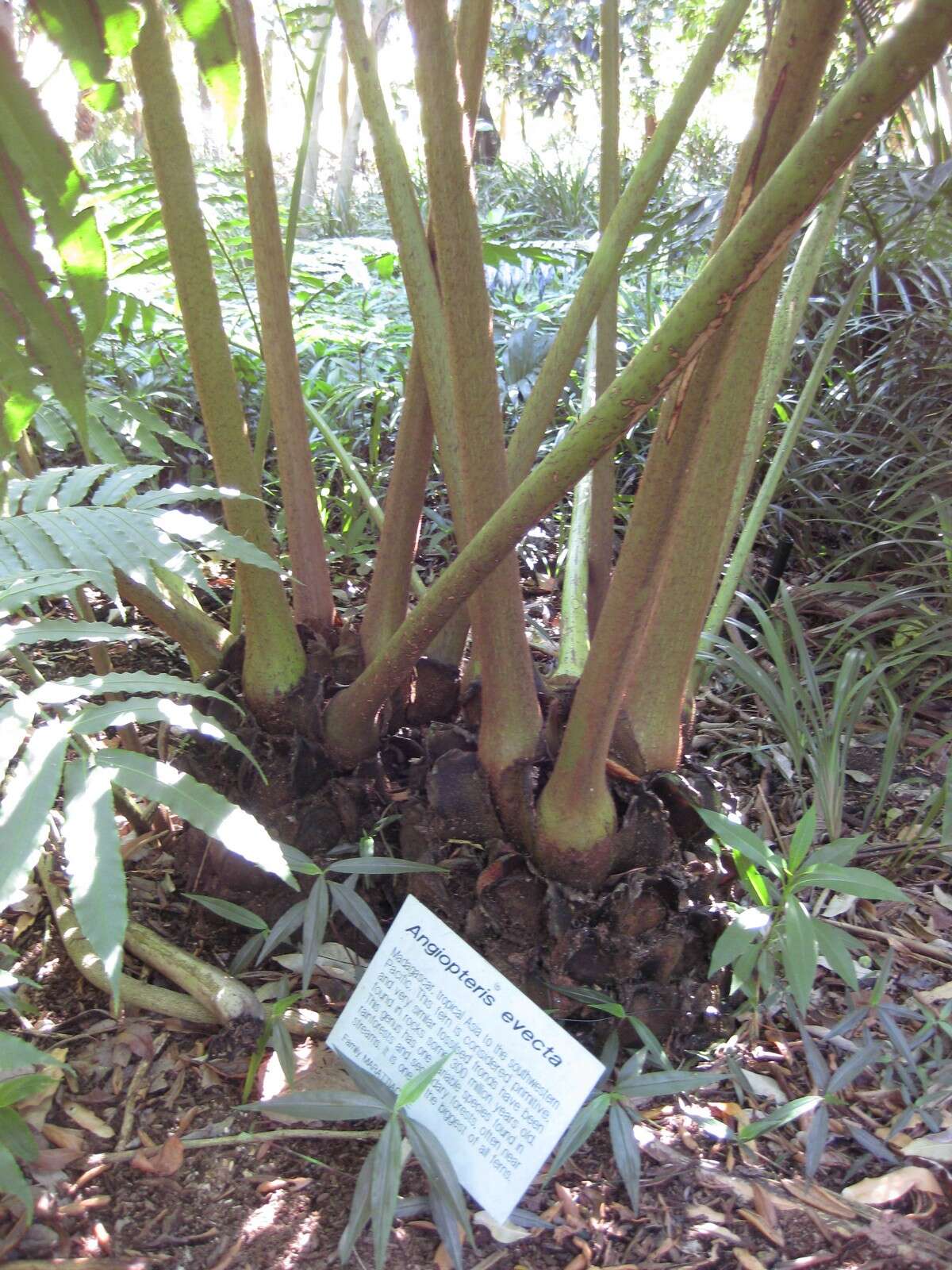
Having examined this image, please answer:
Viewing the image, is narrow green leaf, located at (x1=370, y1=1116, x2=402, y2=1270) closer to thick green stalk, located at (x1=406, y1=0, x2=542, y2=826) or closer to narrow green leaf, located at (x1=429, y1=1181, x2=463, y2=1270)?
narrow green leaf, located at (x1=429, y1=1181, x2=463, y2=1270)

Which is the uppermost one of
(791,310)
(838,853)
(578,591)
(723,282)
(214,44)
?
(214,44)

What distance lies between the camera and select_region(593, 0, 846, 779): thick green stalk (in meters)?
0.82

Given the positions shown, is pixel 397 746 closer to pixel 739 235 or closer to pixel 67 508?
pixel 67 508

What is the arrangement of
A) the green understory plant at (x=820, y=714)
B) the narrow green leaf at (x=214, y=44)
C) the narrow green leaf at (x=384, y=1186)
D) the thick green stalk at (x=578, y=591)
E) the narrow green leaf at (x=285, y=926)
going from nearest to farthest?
the narrow green leaf at (x=384, y=1186) → the narrow green leaf at (x=214, y=44) → the narrow green leaf at (x=285, y=926) → the thick green stalk at (x=578, y=591) → the green understory plant at (x=820, y=714)

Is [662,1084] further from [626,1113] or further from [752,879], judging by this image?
[752,879]

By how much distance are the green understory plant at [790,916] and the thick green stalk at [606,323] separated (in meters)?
0.43

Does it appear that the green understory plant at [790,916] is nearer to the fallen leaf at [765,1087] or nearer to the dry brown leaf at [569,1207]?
the fallen leaf at [765,1087]

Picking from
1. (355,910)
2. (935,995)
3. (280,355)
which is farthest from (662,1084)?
(280,355)

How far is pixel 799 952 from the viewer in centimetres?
90

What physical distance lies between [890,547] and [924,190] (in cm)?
77

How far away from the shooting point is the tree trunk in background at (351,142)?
20.0ft

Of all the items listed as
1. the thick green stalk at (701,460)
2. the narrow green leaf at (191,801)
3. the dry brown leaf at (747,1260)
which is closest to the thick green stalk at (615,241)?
the thick green stalk at (701,460)

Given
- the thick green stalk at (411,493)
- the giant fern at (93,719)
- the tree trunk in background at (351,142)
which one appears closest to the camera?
the giant fern at (93,719)

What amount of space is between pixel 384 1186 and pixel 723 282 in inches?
32.0
